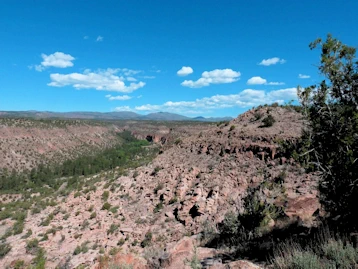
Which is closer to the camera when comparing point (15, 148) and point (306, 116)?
point (306, 116)

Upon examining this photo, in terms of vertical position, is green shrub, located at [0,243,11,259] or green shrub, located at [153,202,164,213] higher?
green shrub, located at [153,202,164,213]

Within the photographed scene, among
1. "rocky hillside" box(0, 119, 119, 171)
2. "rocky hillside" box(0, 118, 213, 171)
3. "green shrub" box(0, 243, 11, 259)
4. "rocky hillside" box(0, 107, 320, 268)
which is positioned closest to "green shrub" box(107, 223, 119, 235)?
"rocky hillside" box(0, 107, 320, 268)

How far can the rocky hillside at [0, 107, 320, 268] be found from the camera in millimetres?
14148

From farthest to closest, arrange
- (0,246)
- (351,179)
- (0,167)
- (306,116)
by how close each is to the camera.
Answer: (0,167) → (0,246) → (306,116) → (351,179)

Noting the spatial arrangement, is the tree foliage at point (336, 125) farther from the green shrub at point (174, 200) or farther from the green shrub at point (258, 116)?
the green shrub at point (258, 116)

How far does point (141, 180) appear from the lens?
74.0 feet

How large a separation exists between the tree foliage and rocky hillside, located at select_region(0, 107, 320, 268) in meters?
4.11

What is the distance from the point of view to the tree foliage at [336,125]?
5.54 m

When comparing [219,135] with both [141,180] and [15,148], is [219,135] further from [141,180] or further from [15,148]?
[15,148]

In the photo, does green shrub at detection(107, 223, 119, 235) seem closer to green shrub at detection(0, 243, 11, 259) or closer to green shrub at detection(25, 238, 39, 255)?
green shrub at detection(25, 238, 39, 255)

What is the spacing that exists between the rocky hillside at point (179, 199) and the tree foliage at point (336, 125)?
162 inches

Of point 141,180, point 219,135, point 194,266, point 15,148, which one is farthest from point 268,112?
point 15,148

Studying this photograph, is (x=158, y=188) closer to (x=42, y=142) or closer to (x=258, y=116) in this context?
(x=258, y=116)

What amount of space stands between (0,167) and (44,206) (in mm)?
54458
